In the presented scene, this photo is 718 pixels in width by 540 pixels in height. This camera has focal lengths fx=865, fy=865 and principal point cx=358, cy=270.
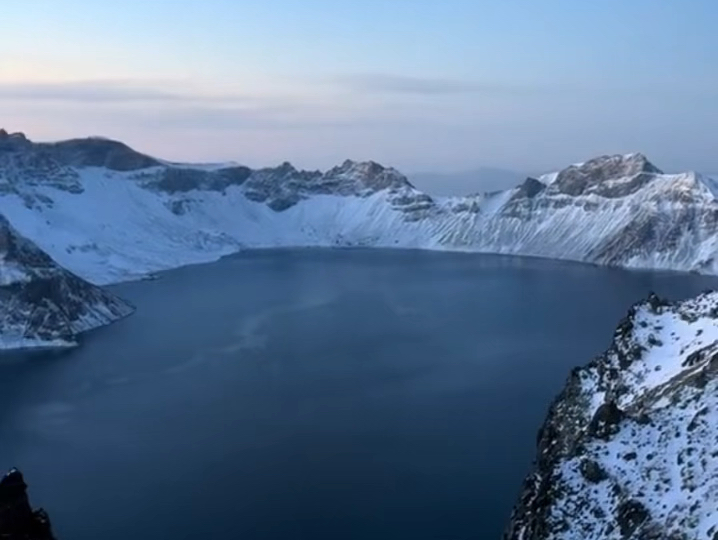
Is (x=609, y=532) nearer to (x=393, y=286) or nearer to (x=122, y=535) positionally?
(x=122, y=535)

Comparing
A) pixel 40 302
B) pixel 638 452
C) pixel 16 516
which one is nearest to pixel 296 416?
pixel 638 452

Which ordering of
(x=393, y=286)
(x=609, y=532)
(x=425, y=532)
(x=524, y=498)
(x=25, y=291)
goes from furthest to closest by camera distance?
(x=393, y=286) < (x=25, y=291) < (x=425, y=532) < (x=524, y=498) < (x=609, y=532)

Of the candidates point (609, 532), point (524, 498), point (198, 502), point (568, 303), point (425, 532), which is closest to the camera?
point (609, 532)

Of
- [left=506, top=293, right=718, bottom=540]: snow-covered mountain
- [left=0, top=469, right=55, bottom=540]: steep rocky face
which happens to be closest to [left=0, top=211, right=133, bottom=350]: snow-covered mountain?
[left=506, top=293, right=718, bottom=540]: snow-covered mountain

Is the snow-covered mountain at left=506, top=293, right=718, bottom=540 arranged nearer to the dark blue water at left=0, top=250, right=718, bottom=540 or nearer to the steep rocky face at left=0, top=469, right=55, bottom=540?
the dark blue water at left=0, top=250, right=718, bottom=540

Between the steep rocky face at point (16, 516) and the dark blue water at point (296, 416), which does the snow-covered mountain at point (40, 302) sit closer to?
the dark blue water at point (296, 416)

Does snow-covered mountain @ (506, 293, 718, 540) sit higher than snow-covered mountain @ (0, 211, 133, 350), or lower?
higher

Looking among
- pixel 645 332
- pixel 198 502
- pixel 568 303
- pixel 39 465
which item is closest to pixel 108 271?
pixel 568 303

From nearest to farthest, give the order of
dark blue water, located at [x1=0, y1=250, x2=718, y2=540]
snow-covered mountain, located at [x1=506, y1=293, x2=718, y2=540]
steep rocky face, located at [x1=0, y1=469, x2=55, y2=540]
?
steep rocky face, located at [x1=0, y1=469, x2=55, y2=540], snow-covered mountain, located at [x1=506, y1=293, x2=718, y2=540], dark blue water, located at [x1=0, y1=250, x2=718, y2=540]
